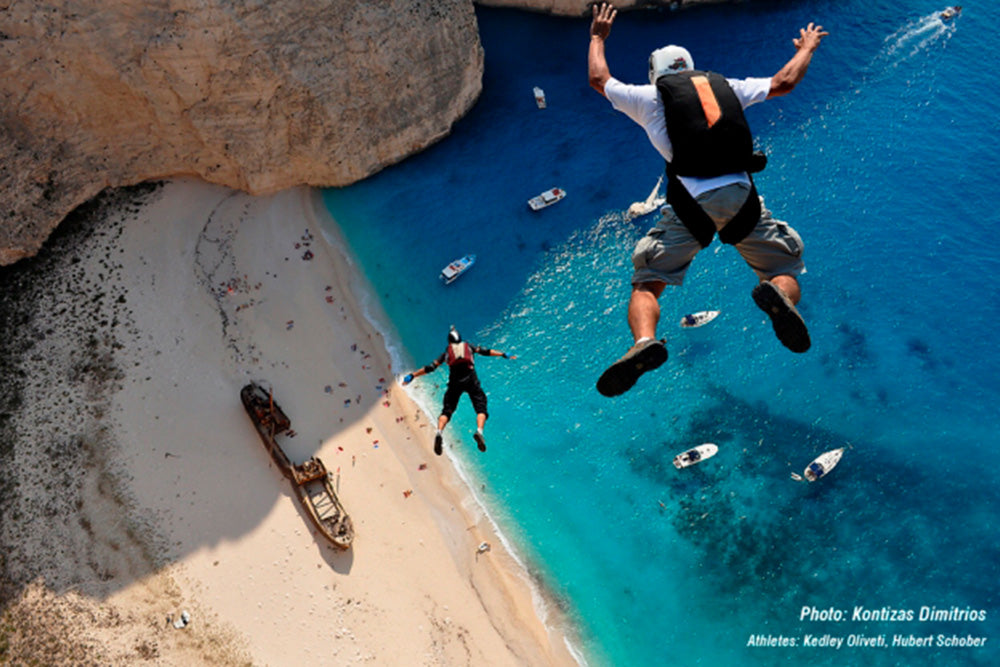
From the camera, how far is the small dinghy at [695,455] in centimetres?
2200

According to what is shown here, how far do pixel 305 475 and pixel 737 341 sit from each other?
13.8 m

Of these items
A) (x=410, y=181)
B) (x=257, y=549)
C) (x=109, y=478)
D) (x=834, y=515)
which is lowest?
(x=834, y=515)

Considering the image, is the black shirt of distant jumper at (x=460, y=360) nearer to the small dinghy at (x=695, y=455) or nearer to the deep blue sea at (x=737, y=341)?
the deep blue sea at (x=737, y=341)

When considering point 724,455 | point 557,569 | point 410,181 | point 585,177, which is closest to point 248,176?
point 410,181

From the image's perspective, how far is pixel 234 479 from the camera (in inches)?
846

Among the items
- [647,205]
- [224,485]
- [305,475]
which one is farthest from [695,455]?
[224,485]

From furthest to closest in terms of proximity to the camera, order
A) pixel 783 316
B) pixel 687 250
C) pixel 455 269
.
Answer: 1. pixel 455 269
2. pixel 687 250
3. pixel 783 316

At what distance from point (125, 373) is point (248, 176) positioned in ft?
25.3

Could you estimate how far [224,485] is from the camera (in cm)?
2142

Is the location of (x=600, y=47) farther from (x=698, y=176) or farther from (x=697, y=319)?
(x=697, y=319)

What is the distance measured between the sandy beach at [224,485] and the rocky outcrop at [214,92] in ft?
6.06

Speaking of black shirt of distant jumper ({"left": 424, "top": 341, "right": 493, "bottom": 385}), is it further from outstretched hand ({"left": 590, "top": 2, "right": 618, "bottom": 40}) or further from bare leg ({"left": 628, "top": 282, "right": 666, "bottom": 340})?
outstretched hand ({"left": 590, "top": 2, "right": 618, "bottom": 40})

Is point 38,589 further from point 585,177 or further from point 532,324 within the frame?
point 585,177

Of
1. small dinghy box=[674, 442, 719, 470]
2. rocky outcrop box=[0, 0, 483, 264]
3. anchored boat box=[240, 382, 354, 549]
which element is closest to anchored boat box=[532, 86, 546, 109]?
rocky outcrop box=[0, 0, 483, 264]
